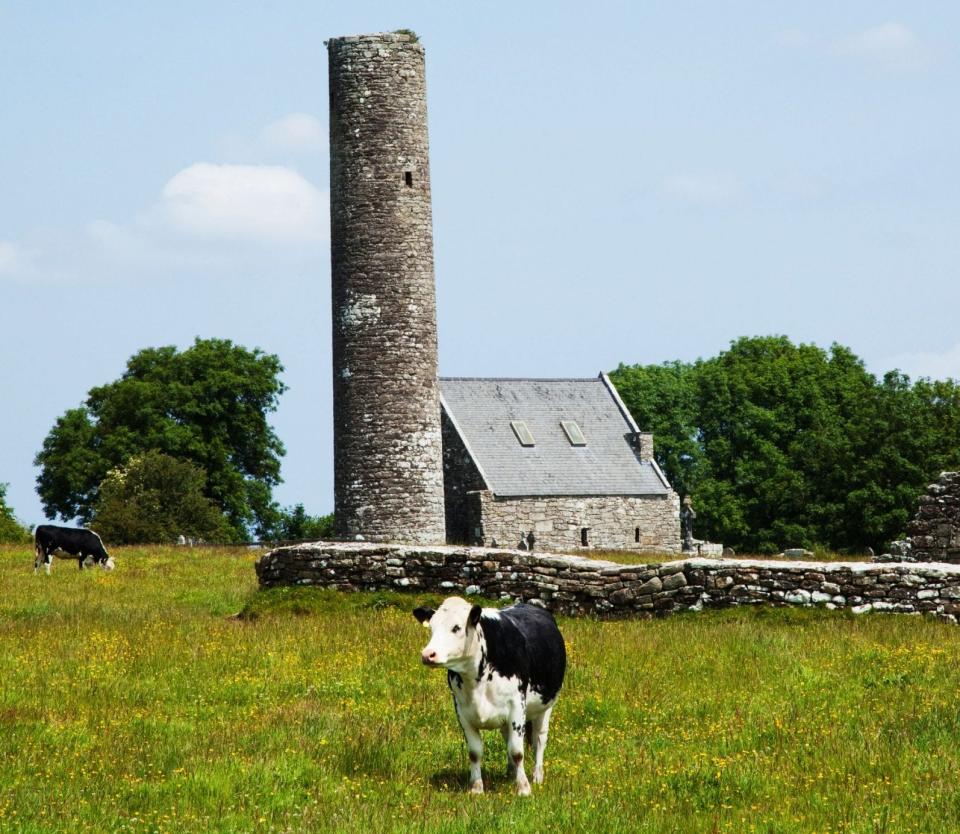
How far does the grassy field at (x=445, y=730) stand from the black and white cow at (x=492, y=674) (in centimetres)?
40

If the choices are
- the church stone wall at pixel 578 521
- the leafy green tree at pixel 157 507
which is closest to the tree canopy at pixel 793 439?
the church stone wall at pixel 578 521

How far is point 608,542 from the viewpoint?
182ft

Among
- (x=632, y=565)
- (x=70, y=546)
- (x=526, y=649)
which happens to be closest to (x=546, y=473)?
(x=70, y=546)

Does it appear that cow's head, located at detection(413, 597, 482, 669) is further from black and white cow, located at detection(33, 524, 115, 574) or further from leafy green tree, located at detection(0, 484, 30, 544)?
leafy green tree, located at detection(0, 484, 30, 544)

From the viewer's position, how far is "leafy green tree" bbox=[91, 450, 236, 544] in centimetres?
5538

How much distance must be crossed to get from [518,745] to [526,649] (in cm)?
70

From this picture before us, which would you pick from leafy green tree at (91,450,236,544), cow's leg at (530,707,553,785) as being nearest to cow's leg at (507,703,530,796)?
cow's leg at (530,707,553,785)

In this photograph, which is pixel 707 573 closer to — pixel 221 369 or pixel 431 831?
pixel 431 831

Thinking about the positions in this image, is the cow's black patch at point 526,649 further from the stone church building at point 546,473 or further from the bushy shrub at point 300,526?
the bushy shrub at point 300,526

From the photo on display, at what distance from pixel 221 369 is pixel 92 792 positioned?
60626 millimetres

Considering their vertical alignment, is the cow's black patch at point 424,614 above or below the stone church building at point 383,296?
below

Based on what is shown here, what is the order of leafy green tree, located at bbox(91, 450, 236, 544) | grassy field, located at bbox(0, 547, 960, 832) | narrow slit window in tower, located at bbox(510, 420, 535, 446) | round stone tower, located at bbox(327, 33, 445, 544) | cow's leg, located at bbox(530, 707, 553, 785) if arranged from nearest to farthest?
grassy field, located at bbox(0, 547, 960, 832)
cow's leg, located at bbox(530, 707, 553, 785)
round stone tower, located at bbox(327, 33, 445, 544)
leafy green tree, located at bbox(91, 450, 236, 544)
narrow slit window in tower, located at bbox(510, 420, 535, 446)

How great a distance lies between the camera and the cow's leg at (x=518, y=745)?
10.5m

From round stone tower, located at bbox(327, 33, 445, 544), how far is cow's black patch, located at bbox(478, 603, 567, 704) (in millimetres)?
23906
